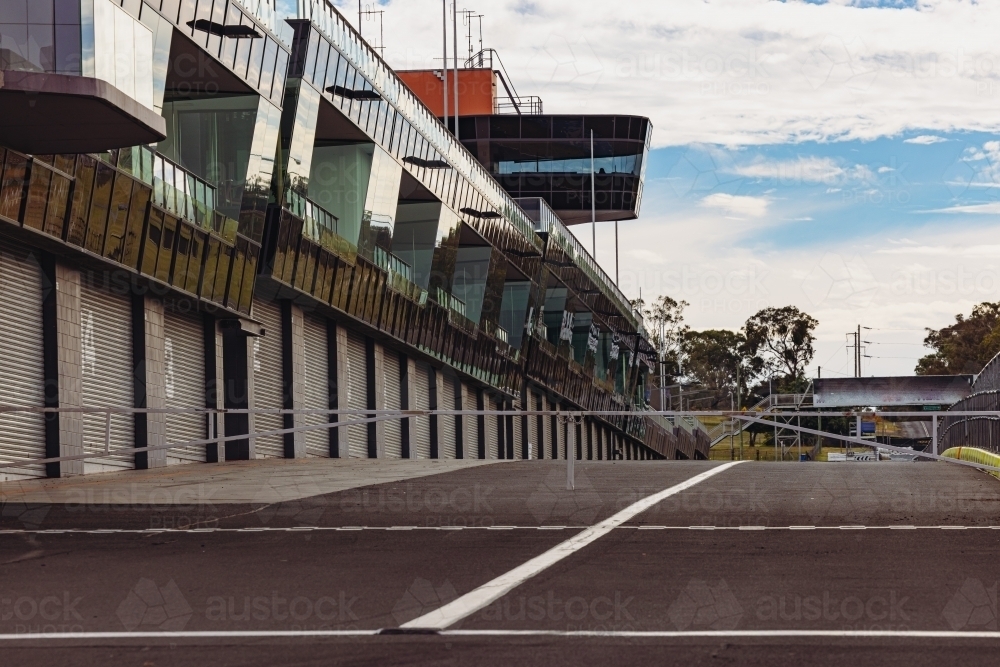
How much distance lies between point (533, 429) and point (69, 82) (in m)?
44.3

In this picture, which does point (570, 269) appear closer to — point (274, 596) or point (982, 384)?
point (982, 384)

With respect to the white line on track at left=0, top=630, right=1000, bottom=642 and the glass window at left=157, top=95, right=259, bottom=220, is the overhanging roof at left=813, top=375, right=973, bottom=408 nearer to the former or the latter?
the glass window at left=157, top=95, right=259, bottom=220

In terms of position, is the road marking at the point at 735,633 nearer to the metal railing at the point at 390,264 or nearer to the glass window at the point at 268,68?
the glass window at the point at 268,68

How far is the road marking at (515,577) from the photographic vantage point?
7750mm

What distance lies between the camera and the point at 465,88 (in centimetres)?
7656

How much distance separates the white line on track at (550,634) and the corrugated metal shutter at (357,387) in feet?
96.4

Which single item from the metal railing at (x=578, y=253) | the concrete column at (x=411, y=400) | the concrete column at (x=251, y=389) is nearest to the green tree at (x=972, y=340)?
the metal railing at (x=578, y=253)

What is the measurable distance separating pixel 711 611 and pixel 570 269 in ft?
173

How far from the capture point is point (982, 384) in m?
37.0

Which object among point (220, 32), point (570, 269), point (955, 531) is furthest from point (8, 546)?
point (570, 269)

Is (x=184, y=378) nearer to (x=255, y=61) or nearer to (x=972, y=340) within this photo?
(x=255, y=61)

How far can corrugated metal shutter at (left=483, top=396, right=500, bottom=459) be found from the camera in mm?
51938

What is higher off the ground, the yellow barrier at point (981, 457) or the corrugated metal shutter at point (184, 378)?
the corrugated metal shutter at point (184, 378)

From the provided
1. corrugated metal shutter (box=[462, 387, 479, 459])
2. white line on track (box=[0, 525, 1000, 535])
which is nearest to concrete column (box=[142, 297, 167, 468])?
white line on track (box=[0, 525, 1000, 535])
